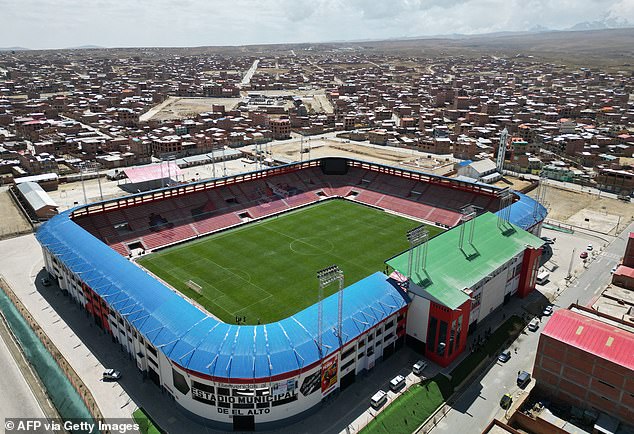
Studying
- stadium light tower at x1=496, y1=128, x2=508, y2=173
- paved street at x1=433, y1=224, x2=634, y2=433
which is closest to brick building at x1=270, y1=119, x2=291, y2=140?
stadium light tower at x1=496, y1=128, x2=508, y2=173

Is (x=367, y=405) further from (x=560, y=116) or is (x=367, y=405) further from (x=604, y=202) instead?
(x=560, y=116)

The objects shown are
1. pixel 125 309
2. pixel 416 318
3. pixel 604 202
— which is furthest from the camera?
pixel 604 202

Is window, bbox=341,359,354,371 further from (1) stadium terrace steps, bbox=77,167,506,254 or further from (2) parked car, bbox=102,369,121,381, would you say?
(1) stadium terrace steps, bbox=77,167,506,254

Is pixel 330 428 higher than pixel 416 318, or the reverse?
pixel 416 318

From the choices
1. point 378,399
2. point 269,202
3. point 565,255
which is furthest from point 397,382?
point 269,202

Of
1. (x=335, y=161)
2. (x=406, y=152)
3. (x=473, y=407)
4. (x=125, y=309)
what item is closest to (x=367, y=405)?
(x=473, y=407)

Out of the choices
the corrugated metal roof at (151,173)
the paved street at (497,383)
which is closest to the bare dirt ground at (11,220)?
the corrugated metal roof at (151,173)

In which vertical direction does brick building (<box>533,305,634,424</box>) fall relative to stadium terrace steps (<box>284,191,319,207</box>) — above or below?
above
